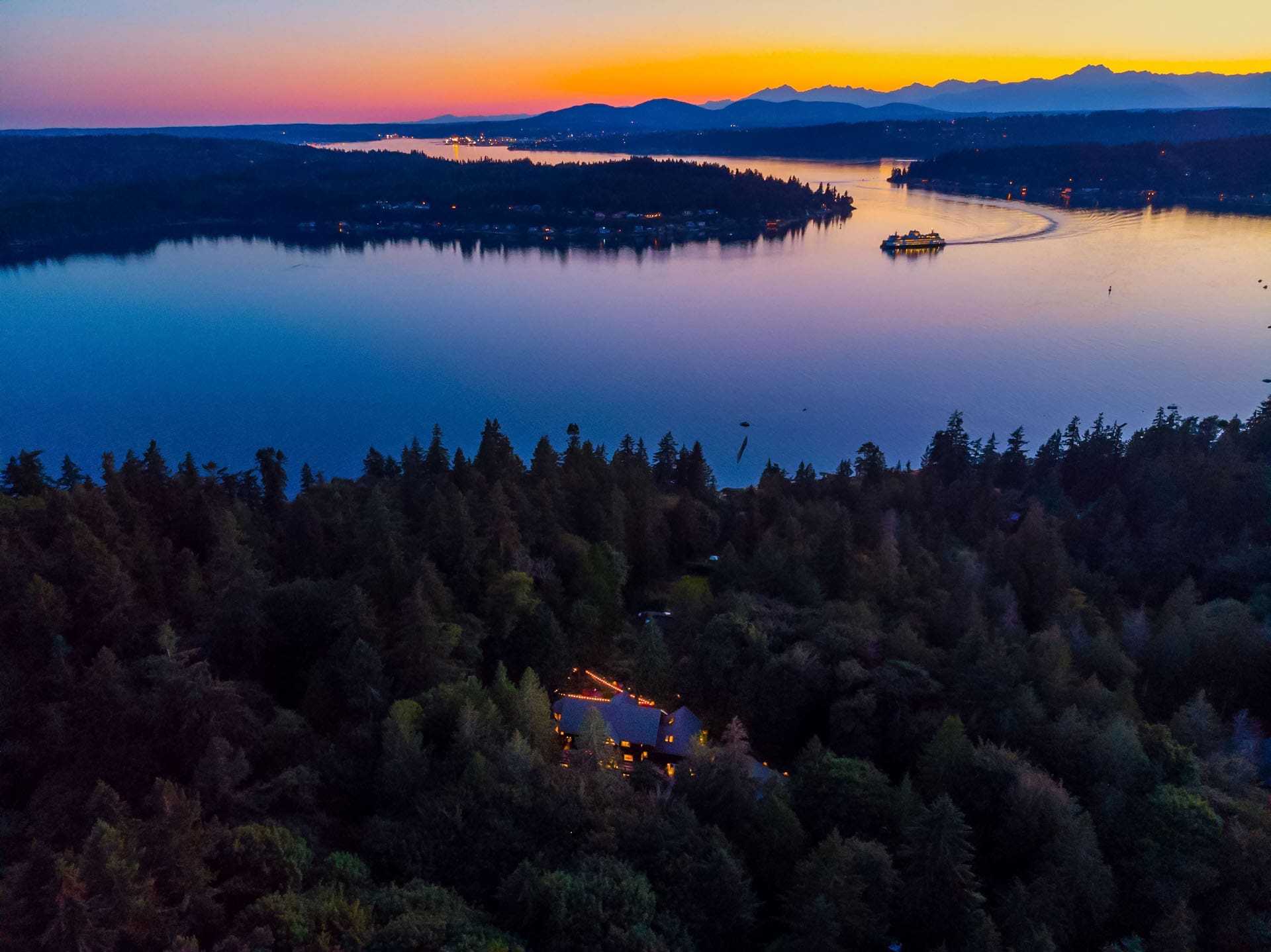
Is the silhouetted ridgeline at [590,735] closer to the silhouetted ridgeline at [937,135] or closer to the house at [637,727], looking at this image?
the house at [637,727]

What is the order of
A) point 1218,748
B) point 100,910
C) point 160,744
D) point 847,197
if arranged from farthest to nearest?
point 847,197
point 1218,748
point 160,744
point 100,910

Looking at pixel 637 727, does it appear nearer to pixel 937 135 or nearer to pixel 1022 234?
pixel 1022 234

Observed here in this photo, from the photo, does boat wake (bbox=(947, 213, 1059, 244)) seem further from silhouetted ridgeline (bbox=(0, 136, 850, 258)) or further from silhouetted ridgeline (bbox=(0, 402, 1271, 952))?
silhouetted ridgeline (bbox=(0, 402, 1271, 952))

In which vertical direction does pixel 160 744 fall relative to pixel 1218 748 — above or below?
above

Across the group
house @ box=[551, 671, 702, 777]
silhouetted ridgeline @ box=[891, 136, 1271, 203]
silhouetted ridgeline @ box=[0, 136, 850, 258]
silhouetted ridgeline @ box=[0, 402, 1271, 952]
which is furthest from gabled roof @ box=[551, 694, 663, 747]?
silhouetted ridgeline @ box=[891, 136, 1271, 203]

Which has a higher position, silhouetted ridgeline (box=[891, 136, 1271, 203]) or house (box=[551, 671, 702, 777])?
silhouetted ridgeline (box=[891, 136, 1271, 203])

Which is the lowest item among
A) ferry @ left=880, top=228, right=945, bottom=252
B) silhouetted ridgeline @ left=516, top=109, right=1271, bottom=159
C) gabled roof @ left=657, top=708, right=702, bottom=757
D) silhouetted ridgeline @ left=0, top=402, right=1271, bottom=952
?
gabled roof @ left=657, top=708, right=702, bottom=757

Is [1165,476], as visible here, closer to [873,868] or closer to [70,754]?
[873,868]

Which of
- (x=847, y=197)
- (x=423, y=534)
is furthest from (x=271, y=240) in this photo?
(x=423, y=534)
